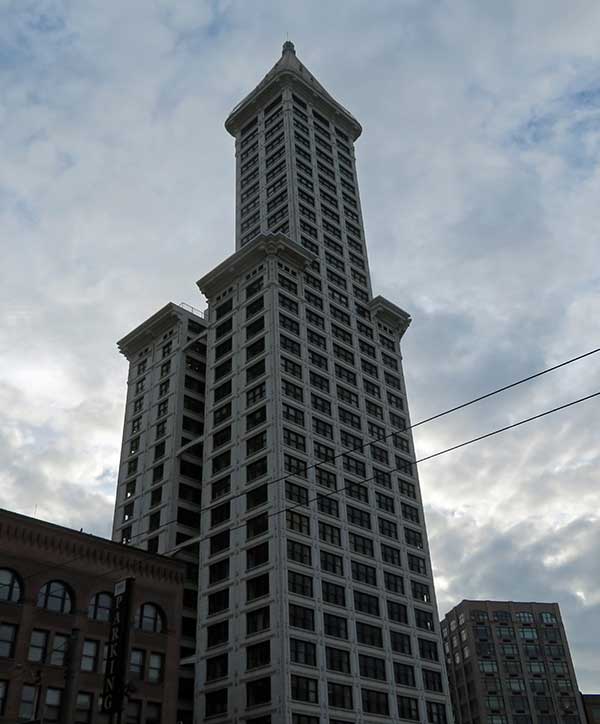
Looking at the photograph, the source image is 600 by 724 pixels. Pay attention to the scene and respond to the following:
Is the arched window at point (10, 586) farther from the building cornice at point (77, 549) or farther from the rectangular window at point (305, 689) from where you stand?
the rectangular window at point (305, 689)

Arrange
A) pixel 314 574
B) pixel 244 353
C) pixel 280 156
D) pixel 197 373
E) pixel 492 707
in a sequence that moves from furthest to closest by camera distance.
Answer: pixel 492 707, pixel 280 156, pixel 197 373, pixel 244 353, pixel 314 574

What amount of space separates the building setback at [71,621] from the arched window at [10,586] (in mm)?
61

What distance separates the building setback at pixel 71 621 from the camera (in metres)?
47.8

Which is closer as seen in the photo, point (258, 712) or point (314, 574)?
point (258, 712)

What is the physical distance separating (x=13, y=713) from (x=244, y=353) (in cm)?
4852

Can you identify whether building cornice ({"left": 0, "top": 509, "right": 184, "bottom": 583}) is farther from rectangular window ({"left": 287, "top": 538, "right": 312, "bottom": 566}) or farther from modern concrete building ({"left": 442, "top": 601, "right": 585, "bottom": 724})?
modern concrete building ({"left": 442, "top": 601, "right": 585, "bottom": 724})

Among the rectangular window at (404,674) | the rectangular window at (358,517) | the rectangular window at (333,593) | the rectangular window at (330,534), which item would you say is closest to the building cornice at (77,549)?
the rectangular window at (333,593)

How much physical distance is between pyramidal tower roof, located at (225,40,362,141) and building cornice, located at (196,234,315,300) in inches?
1407

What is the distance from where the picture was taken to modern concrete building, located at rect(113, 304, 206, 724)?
271 feet

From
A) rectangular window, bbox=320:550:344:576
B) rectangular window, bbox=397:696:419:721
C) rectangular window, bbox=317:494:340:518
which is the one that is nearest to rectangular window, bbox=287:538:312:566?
rectangular window, bbox=320:550:344:576

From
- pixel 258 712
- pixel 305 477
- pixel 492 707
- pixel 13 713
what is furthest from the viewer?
pixel 492 707

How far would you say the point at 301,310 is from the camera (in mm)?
91062

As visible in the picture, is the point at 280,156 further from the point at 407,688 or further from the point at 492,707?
the point at 492,707

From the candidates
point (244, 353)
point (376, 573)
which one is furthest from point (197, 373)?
point (376, 573)
